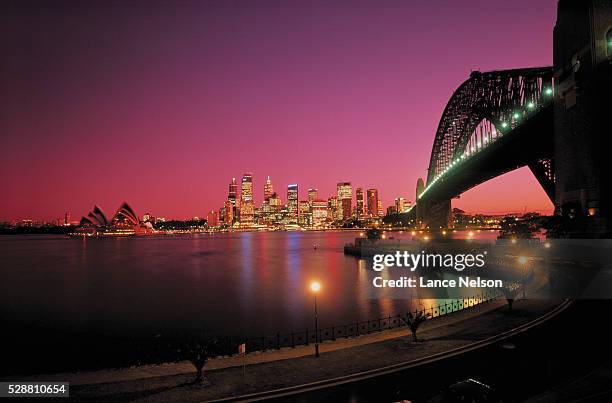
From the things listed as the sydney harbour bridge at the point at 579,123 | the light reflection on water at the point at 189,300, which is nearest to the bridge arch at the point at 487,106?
the sydney harbour bridge at the point at 579,123

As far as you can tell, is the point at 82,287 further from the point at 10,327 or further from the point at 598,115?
the point at 598,115

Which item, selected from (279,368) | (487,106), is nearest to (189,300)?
(279,368)

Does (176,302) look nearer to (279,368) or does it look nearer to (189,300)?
(189,300)

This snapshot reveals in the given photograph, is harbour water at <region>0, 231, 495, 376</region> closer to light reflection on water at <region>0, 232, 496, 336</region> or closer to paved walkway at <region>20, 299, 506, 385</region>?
light reflection on water at <region>0, 232, 496, 336</region>

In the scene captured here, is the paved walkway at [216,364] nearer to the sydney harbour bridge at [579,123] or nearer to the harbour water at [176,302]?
the harbour water at [176,302]

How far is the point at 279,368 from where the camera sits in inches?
627

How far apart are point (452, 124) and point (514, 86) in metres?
42.5

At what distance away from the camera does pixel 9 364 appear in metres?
25.3

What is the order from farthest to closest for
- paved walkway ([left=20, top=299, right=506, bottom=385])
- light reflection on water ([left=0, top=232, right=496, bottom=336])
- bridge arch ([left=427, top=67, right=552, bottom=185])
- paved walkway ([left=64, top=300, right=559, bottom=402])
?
bridge arch ([left=427, top=67, right=552, bottom=185])
light reflection on water ([left=0, top=232, right=496, bottom=336])
paved walkway ([left=20, top=299, right=506, bottom=385])
paved walkway ([left=64, top=300, right=559, bottom=402])

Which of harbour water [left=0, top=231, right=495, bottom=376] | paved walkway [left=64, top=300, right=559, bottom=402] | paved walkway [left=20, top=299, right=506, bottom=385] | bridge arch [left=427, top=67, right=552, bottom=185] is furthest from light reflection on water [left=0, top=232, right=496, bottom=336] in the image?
bridge arch [left=427, top=67, right=552, bottom=185]

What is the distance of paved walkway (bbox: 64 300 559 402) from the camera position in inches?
547

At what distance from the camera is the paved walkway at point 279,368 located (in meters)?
13.9

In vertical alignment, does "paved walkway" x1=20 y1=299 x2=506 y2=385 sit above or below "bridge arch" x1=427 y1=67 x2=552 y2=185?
below

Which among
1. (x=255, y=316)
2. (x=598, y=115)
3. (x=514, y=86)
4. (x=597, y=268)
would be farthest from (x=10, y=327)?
(x=514, y=86)
